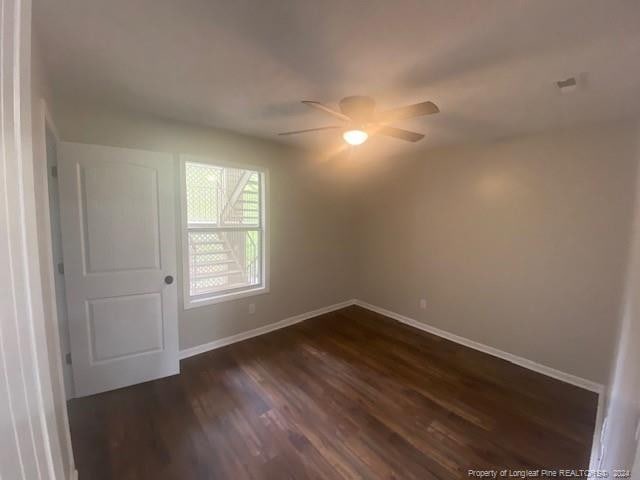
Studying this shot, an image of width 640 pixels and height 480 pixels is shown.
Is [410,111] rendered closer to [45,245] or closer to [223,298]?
[45,245]

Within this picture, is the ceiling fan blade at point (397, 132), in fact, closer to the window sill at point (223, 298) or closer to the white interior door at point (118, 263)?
the white interior door at point (118, 263)

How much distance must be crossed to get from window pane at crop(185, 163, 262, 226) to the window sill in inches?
32.6

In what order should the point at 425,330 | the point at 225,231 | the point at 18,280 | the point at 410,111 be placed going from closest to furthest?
the point at 18,280 < the point at 410,111 < the point at 225,231 < the point at 425,330

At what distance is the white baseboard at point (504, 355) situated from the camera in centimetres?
247

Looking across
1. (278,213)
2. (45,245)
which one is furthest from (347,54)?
(278,213)

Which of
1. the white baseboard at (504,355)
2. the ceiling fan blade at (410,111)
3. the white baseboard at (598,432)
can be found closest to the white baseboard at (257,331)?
the white baseboard at (504,355)

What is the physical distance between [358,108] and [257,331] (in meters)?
2.77

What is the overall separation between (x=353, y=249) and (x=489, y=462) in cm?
305

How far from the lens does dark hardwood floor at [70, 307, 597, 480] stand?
5.52ft

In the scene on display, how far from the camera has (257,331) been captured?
3.40 meters

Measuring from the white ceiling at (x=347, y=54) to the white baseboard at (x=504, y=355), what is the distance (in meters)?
2.32

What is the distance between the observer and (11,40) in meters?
0.46

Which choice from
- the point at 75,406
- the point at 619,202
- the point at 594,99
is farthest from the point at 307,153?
the point at 75,406

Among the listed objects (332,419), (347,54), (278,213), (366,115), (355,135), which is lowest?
(332,419)
